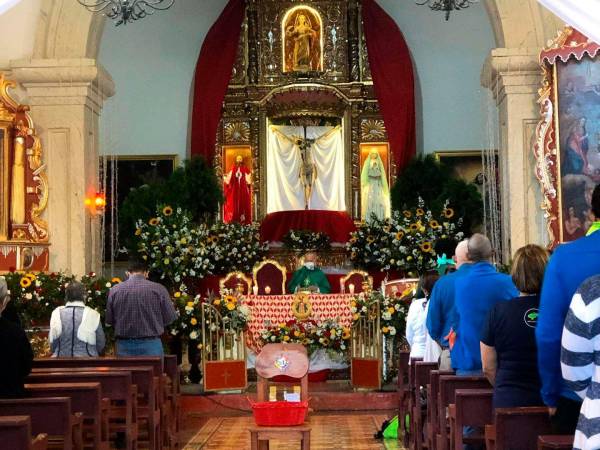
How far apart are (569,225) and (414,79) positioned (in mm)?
8942

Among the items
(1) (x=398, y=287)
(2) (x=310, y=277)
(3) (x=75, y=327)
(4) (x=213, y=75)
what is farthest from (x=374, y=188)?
Answer: (3) (x=75, y=327)

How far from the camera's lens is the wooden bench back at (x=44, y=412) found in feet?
21.6

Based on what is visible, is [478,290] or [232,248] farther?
[232,248]

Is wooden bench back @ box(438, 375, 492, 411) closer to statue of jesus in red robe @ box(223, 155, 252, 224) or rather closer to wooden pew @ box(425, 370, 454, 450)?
wooden pew @ box(425, 370, 454, 450)

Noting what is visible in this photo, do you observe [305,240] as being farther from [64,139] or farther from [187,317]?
[187,317]

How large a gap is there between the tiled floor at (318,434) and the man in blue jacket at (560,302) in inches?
222

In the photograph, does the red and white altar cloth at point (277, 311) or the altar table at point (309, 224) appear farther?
the altar table at point (309, 224)

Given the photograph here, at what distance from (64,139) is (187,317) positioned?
3.10 m

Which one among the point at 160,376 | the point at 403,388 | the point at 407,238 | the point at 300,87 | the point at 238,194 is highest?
the point at 300,87

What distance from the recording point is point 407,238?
723 inches

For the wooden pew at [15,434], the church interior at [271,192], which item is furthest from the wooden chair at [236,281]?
the wooden pew at [15,434]

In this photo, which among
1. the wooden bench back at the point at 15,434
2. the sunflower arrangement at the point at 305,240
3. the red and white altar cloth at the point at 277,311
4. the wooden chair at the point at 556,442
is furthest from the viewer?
the sunflower arrangement at the point at 305,240

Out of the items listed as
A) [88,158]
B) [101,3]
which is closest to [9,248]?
[88,158]

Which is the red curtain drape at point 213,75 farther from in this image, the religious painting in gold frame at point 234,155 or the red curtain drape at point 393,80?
the red curtain drape at point 393,80
